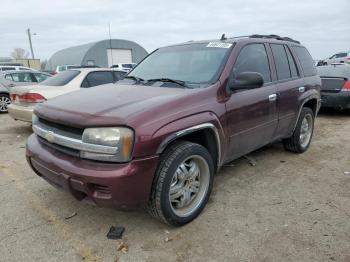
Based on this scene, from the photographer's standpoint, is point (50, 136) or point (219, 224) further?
point (219, 224)

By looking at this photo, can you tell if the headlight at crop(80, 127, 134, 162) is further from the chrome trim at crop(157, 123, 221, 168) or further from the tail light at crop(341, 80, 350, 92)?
the tail light at crop(341, 80, 350, 92)

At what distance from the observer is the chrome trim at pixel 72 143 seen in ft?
8.55

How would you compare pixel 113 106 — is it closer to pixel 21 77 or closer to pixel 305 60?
pixel 305 60

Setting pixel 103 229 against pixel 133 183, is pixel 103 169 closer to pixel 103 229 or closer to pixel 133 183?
pixel 133 183

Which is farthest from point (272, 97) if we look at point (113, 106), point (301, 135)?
point (113, 106)

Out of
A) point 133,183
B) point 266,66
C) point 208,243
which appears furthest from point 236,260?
point 266,66

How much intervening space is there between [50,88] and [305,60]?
16.6 ft

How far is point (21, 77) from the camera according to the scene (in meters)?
11.3

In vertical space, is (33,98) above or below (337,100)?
above

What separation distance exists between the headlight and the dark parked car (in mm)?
7367

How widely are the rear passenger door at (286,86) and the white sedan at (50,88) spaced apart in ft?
10.4

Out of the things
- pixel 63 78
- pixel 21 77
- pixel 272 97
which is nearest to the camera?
pixel 272 97

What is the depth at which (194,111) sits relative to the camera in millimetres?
3102

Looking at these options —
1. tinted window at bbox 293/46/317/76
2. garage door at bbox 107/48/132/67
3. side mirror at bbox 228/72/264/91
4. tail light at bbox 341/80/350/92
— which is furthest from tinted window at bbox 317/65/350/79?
garage door at bbox 107/48/132/67
